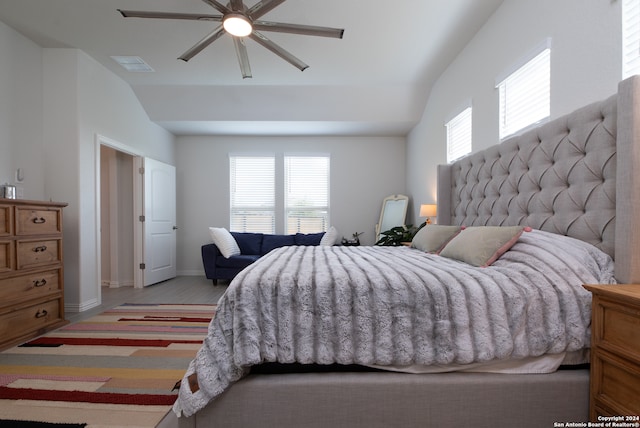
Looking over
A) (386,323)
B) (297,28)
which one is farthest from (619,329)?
(297,28)

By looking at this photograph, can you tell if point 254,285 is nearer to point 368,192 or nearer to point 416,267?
point 416,267

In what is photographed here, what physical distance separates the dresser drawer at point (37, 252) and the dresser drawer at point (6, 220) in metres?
0.13

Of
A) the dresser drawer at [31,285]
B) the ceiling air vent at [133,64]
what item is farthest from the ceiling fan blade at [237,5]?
the dresser drawer at [31,285]

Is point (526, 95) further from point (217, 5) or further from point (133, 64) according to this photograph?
point (133, 64)

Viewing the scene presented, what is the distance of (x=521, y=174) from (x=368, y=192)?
362 centimetres

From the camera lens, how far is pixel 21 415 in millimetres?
1607

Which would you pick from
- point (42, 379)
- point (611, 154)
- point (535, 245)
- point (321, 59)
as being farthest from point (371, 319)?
point (321, 59)

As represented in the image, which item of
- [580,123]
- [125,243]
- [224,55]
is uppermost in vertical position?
[224,55]

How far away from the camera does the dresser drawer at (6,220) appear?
7.93 ft

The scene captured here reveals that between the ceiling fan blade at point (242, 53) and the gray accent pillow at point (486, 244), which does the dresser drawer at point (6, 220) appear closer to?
the ceiling fan blade at point (242, 53)

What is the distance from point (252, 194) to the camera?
5.77 meters

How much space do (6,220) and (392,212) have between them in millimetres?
4689

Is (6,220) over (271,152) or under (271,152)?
under

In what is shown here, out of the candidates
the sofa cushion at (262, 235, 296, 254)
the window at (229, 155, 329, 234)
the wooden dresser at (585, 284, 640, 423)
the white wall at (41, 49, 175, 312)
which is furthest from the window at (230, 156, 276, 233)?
the wooden dresser at (585, 284, 640, 423)
